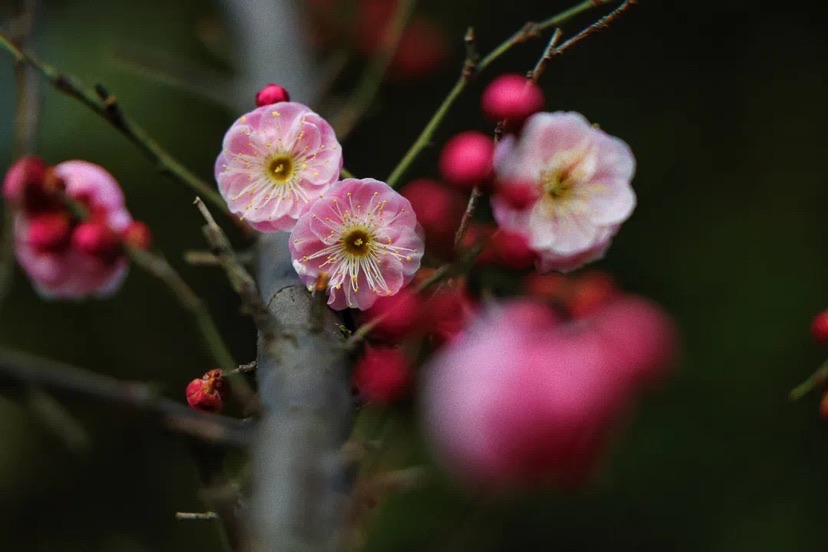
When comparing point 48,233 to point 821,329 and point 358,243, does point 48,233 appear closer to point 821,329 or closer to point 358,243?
point 358,243

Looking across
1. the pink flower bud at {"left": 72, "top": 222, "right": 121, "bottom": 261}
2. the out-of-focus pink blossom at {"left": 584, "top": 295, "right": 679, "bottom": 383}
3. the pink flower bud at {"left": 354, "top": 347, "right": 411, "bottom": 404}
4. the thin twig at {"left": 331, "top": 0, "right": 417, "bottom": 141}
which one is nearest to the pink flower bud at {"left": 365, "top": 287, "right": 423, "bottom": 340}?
the pink flower bud at {"left": 354, "top": 347, "right": 411, "bottom": 404}

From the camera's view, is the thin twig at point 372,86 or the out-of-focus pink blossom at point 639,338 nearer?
the out-of-focus pink blossom at point 639,338

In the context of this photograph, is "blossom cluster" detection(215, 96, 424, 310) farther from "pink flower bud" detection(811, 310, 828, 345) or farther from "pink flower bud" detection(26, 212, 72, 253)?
"pink flower bud" detection(811, 310, 828, 345)

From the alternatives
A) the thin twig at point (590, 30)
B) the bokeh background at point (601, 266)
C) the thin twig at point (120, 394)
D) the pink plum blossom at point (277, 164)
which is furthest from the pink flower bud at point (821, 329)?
the bokeh background at point (601, 266)

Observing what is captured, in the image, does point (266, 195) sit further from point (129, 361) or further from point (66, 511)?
point (66, 511)

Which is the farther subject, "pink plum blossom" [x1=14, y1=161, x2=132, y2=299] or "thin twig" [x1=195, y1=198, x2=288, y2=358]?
"pink plum blossom" [x1=14, y1=161, x2=132, y2=299]

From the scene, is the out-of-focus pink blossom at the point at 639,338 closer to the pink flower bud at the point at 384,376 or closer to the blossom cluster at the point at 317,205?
the pink flower bud at the point at 384,376
